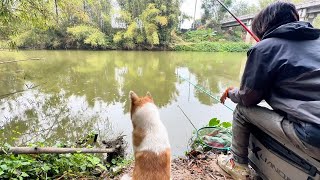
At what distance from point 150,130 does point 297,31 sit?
1087mm

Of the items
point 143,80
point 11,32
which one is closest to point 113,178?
point 11,32

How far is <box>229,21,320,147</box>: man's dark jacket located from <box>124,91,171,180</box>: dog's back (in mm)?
640

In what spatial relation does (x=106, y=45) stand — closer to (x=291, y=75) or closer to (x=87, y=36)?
(x=87, y=36)

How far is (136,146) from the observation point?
1622 millimetres

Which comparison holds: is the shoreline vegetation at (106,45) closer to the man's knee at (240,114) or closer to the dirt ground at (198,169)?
the dirt ground at (198,169)

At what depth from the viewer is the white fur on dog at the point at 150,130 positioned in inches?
60.7

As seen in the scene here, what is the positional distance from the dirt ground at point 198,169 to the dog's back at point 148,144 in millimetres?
699

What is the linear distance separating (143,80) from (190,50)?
51.9 ft

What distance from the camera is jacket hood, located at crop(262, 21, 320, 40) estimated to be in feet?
4.39

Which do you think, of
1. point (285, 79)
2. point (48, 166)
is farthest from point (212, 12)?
point (285, 79)

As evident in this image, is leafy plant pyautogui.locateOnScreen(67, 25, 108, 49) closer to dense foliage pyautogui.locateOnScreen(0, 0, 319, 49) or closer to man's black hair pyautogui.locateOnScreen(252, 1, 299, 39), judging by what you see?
dense foliage pyautogui.locateOnScreen(0, 0, 319, 49)

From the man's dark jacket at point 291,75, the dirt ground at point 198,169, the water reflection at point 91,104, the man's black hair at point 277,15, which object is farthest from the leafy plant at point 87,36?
the man's dark jacket at point 291,75

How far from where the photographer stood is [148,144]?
1546mm

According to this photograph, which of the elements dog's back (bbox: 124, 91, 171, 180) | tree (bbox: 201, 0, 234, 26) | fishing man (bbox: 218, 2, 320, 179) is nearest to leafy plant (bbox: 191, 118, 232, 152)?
fishing man (bbox: 218, 2, 320, 179)
